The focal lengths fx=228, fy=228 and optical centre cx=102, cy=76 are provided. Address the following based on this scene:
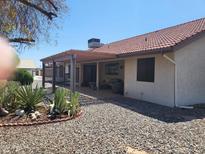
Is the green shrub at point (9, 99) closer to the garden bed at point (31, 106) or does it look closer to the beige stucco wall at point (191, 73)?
the garden bed at point (31, 106)

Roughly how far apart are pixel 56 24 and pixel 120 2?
475cm

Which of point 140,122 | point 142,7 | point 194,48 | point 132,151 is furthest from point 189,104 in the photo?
point 132,151

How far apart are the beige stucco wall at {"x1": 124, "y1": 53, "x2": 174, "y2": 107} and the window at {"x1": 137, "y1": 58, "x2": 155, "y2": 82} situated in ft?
1.03

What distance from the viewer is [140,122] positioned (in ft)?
28.3

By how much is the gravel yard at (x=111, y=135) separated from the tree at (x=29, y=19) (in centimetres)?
293

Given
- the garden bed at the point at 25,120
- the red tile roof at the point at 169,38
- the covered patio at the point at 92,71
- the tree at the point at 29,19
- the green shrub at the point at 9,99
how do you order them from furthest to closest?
1. the covered patio at the point at 92,71
2. the red tile roof at the point at 169,38
3. the green shrub at the point at 9,99
4. the garden bed at the point at 25,120
5. the tree at the point at 29,19

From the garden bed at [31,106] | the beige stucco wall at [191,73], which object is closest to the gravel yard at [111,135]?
the garden bed at [31,106]

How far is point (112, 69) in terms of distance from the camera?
21.7m

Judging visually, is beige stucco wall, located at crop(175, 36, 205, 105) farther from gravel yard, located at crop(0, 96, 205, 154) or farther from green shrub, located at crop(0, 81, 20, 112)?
green shrub, located at crop(0, 81, 20, 112)

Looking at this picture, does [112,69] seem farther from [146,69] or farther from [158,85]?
[158,85]

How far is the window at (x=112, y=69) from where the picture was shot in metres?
21.0

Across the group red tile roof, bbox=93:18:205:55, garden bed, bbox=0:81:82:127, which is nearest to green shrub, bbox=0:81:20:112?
garden bed, bbox=0:81:82:127

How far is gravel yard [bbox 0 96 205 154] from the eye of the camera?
5734 millimetres

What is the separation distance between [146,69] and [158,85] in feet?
5.25
